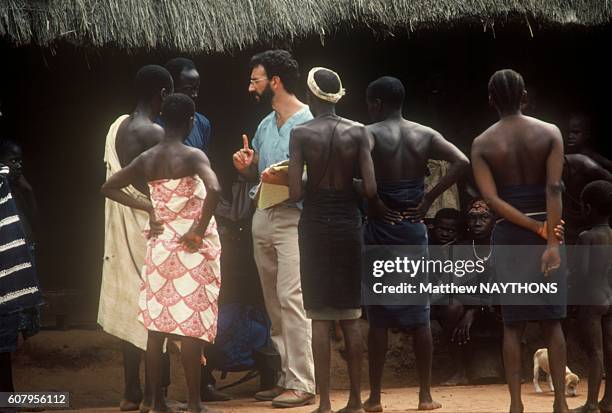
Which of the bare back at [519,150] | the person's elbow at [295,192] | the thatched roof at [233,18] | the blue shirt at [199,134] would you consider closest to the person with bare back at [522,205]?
the bare back at [519,150]

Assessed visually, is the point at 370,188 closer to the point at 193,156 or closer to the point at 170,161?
the point at 193,156

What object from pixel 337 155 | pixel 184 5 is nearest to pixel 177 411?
pixel 337 155

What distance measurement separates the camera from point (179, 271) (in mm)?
7082

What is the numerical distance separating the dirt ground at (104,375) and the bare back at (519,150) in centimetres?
193

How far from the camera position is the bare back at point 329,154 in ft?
23.5

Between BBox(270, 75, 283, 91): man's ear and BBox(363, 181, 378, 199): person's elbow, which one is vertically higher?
BBox(270, 75, 283, 91): man's ear

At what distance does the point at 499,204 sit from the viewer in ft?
22.3

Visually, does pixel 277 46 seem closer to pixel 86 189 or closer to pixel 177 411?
pixel 86 189

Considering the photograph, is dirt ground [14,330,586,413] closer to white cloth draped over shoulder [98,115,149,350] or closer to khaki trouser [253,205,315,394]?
khaki trouser [253,205,315,394]

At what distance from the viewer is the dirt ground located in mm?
8500

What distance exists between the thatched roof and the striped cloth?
1875mm

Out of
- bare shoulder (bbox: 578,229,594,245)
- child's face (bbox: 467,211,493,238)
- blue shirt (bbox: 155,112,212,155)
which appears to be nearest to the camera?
bare shoulder (bbox: 578,229,594,245)

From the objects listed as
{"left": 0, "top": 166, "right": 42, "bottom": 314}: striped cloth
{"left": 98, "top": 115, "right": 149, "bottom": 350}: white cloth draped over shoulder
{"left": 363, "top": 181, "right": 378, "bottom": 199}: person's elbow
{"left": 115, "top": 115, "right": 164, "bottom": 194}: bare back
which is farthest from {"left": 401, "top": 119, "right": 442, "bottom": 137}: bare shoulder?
{"left": 0, "top": 166, "right": 42, "bottom": 314}: striped cloth

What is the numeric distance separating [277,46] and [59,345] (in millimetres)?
2826
